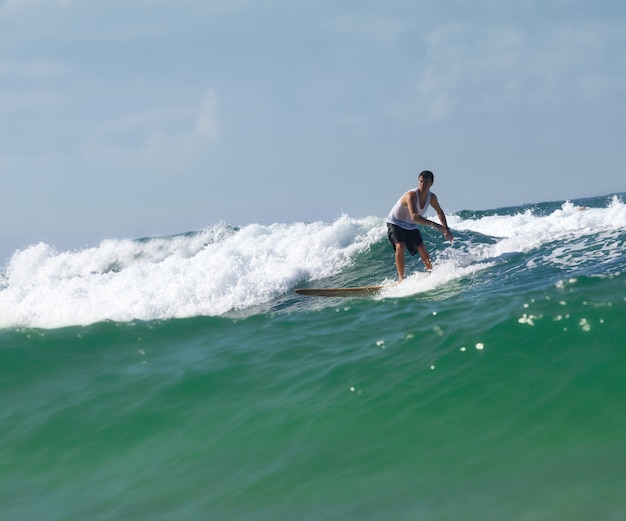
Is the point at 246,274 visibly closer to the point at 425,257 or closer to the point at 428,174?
the point at 425,257

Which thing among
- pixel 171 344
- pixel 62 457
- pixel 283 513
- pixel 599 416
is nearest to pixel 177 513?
pixel 283 513

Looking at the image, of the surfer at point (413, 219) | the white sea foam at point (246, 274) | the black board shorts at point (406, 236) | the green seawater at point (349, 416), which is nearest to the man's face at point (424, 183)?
the surfer at point (413, 219)

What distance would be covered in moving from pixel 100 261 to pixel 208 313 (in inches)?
629

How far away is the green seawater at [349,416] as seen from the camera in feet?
14.9

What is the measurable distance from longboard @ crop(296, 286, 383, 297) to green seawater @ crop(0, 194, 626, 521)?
1.42 meters

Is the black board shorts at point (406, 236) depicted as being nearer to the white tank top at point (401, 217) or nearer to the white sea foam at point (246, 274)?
the white tank top at point (401, 217)

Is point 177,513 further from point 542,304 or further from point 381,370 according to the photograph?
point 542,304

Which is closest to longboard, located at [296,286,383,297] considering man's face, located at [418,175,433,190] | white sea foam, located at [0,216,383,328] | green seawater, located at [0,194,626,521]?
white sea foam, located at [0,216,383,328]

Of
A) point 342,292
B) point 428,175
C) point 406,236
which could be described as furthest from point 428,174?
point 342,292

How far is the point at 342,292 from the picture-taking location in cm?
1116

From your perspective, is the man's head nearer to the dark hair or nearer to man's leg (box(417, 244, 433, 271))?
the dark hair

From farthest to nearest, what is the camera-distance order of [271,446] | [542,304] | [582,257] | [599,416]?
[582,257], [542,304], [271,446], [599,416]

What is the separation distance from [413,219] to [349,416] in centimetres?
559

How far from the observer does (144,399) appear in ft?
23.0
